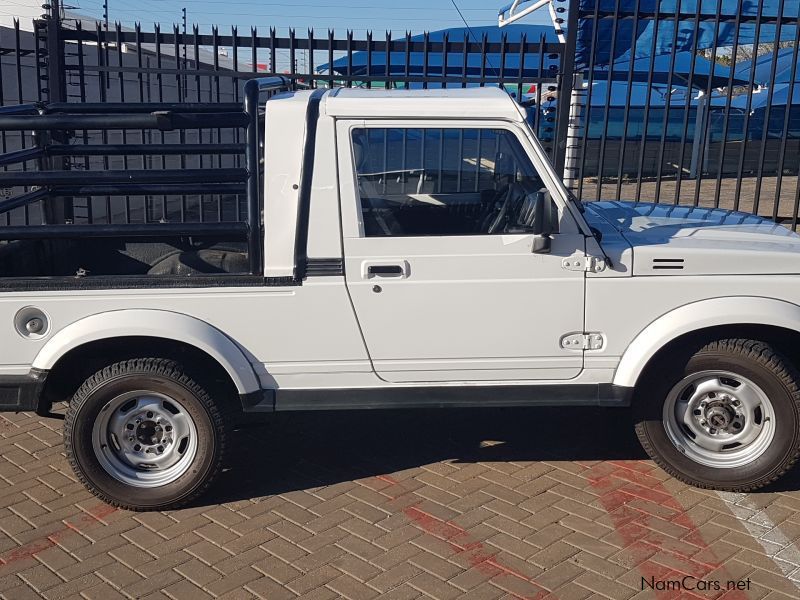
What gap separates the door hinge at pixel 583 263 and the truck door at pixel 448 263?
0.9 inches

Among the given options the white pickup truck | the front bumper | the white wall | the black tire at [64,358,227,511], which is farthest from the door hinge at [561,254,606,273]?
the white wall

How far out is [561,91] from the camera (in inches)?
304

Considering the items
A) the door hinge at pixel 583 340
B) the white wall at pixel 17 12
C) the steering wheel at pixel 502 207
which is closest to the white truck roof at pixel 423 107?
the steering wheel at pixel 502 207

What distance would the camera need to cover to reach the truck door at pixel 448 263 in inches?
170

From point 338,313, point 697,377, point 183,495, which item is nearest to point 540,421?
point 697,377

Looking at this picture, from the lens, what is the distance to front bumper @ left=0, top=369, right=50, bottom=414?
4.31 metres

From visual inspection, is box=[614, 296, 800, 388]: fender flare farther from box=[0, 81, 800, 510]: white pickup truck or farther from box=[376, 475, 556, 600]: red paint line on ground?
box=[376, 475, 556, 600]: red paint line on ground

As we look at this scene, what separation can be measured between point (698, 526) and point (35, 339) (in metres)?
3.32

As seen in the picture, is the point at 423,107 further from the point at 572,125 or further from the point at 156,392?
the point at 572,125

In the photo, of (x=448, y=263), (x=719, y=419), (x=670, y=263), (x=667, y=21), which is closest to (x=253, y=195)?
(x=448, y=263)

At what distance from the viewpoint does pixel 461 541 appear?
418 cm

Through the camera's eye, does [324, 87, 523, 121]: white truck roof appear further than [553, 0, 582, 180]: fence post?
No

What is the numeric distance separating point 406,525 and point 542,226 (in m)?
1.59

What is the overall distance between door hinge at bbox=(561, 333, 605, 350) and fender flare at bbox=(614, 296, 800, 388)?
0.55ft
